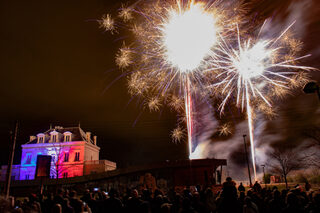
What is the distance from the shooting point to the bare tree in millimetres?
41444

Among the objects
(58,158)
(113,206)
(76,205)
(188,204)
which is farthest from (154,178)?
(58,158)

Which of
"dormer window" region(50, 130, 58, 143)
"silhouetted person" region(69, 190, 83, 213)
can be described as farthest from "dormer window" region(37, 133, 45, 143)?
"silhouetted person" region(69, 190, 83, 213)

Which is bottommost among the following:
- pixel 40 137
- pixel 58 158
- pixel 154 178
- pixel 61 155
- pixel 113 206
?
pixel 113 206

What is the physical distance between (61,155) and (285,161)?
4725 centimetres

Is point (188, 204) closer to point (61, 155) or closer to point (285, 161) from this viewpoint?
point (285, 161)

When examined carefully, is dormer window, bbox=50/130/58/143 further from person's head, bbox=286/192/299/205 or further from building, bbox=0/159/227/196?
person's head, bbox=286/192/299/205

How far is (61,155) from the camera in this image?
177 ft

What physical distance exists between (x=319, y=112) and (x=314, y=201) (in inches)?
1300

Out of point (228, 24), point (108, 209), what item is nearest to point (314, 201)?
point (108, 209)

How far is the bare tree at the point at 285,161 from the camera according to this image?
41.4 m

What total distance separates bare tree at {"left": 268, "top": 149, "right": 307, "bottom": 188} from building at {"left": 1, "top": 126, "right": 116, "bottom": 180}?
3452 cm

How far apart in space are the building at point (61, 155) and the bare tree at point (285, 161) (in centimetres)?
3452

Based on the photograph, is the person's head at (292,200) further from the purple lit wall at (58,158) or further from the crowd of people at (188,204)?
the purple lit wall at (58,158)

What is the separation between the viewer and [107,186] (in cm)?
3434
